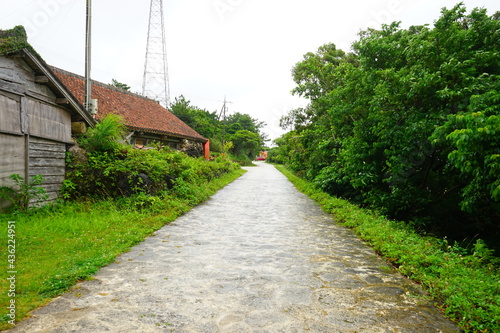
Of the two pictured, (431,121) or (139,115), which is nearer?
(431,121)

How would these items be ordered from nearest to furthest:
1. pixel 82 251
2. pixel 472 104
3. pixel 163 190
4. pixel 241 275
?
1. pixel 241 275
2. pixel 82 251
3. pixel 472 104
4. pixel 163 190

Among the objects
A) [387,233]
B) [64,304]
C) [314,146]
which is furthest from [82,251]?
[314,146]

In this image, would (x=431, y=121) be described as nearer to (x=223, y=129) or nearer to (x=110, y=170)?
(x=110, y=170)

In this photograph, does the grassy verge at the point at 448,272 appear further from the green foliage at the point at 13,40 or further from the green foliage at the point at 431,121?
the green foliage at the point at 13,40

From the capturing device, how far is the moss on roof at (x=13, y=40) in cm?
676

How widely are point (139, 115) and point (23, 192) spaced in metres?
13.3

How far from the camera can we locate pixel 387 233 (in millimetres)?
6312

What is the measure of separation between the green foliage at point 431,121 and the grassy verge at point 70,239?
5933mm

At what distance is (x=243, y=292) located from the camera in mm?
3738

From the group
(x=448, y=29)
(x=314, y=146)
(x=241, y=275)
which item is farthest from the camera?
(x=314, y=146)

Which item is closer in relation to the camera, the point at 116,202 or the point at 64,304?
the point at 64,304

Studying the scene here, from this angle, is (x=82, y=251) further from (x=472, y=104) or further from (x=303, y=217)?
(x=472, y=104)

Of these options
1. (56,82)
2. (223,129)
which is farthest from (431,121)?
(223,129)

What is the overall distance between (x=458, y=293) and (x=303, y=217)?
5.49 meters
